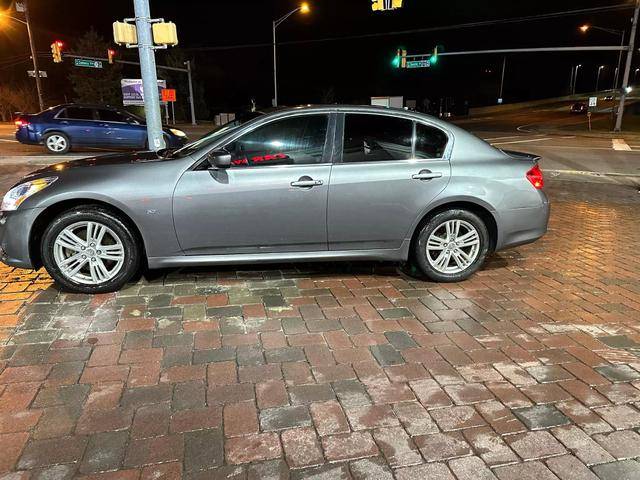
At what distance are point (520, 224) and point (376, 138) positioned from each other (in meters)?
1.61

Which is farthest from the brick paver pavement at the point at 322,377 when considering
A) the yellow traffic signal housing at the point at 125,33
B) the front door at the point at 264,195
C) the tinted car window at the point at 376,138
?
the yellow traffic signal housing at the point at 125,33

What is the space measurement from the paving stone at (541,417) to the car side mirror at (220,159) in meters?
2.75

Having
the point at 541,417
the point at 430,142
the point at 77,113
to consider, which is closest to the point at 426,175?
the point at 430,142

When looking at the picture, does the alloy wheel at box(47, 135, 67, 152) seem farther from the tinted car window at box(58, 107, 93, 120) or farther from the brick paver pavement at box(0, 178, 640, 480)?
the brick paver pavement at box(0, 178, 640, 480)

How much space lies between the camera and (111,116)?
1532 cm

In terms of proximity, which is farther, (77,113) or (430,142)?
(77,113)

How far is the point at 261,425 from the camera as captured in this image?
2.68 m

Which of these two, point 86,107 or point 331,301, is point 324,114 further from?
point 86,107

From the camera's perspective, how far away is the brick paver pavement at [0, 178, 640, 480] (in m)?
2.44

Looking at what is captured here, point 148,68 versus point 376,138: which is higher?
point 148,68

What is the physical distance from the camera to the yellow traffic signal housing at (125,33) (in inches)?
289

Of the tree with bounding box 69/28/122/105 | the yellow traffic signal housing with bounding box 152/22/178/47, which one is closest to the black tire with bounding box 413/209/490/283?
the yellow traffic signal housing with bounding box 152/22/178/47

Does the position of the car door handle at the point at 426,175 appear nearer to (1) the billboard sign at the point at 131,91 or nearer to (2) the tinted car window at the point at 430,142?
(2) the tinted car window at the point at 430,142

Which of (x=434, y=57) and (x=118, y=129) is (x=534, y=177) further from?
(x=434, y=57)
